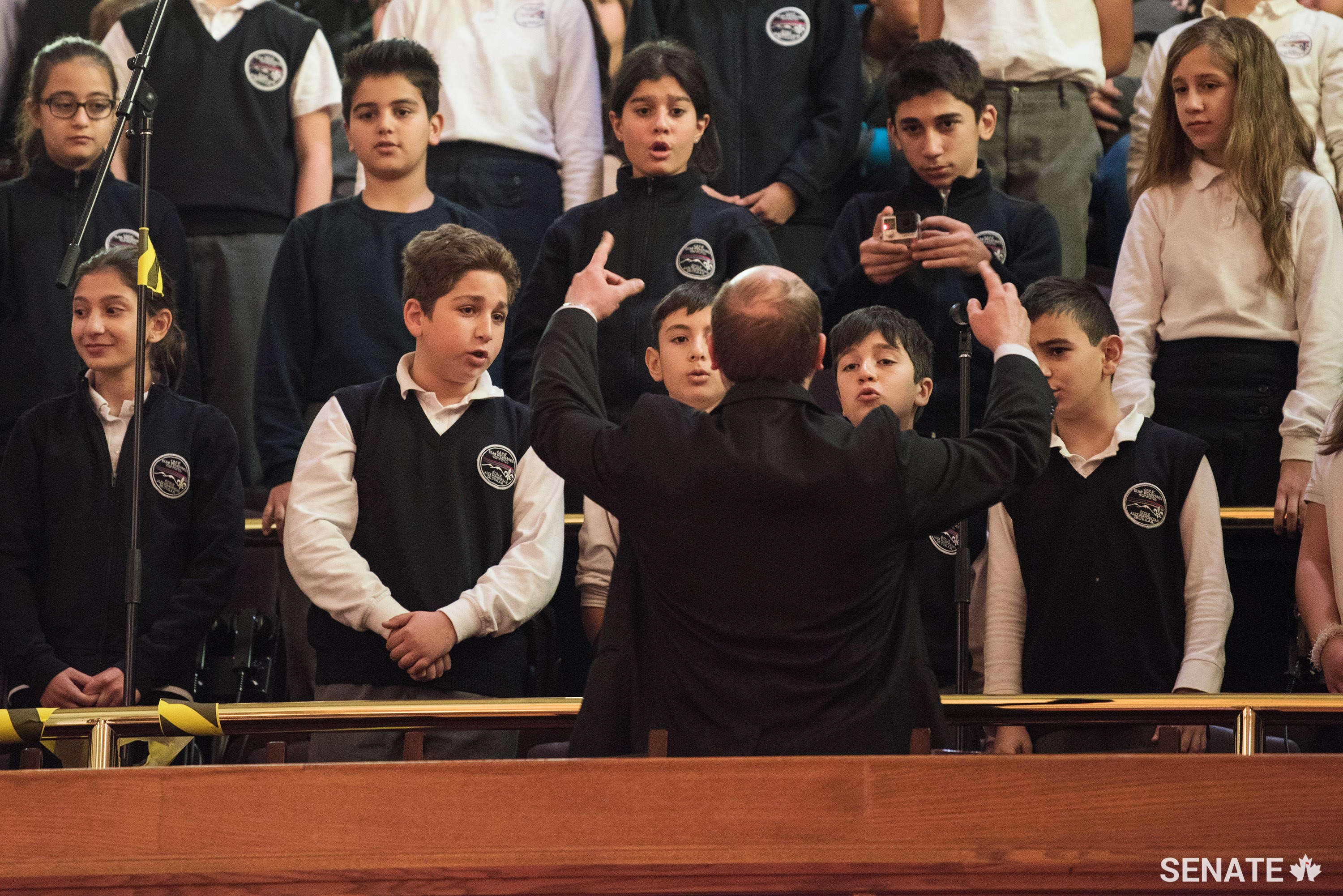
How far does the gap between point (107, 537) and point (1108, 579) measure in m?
2.39

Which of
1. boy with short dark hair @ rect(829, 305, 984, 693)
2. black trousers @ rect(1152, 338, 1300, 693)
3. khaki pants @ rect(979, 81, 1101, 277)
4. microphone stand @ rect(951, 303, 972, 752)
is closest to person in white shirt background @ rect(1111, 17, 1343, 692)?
black trousers @ rect(1152, 338, 1300, 693)

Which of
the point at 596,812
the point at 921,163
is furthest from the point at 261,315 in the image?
the point at 596,812

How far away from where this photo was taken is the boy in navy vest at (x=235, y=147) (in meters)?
4.98

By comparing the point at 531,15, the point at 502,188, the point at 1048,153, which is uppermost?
the point at 531,15

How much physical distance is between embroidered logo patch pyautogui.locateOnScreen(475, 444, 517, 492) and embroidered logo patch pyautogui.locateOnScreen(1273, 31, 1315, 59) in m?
2.76

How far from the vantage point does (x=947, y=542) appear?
12.2 feet

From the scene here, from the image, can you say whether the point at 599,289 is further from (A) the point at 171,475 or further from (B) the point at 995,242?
(B) the point at 995,242

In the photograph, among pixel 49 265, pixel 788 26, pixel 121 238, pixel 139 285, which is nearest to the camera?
pixel 139 285

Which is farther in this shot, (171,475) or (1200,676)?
(171,475)

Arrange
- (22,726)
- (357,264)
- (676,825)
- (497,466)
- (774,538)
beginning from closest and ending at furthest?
(676,825), (774,538), (22,726), (497,466), (357,264)

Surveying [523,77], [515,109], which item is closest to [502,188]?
[515,109]

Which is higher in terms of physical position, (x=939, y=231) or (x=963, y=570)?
(x=939, y=231)

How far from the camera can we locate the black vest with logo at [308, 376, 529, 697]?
3.47m

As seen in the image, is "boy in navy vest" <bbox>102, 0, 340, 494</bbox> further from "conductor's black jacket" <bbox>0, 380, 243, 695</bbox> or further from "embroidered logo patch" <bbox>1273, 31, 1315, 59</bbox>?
"embroidered logo patch" <bbox>1273, 31, 1315, 59</bbox>
